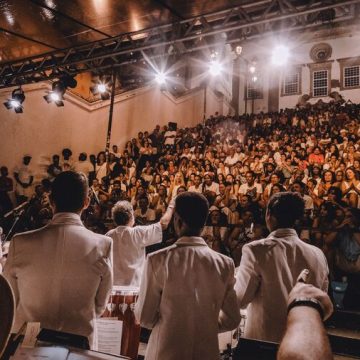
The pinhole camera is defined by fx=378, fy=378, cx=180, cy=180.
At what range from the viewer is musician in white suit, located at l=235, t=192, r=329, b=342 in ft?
8.86

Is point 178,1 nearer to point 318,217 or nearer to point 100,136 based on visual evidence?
point 318,217

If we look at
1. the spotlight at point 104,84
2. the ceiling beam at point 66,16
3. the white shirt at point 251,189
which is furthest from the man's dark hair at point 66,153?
the white shirt at point 251,189

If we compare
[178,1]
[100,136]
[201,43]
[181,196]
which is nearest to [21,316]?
[181,196]

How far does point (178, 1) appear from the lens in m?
6.80

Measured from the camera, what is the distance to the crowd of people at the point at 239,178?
25.0ft

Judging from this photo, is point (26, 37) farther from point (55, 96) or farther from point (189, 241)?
point (189, 241)

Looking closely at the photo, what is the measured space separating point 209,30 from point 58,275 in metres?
6.24

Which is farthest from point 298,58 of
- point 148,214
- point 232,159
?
point 148,214

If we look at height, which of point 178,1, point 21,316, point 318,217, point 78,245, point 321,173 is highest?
point 178,1

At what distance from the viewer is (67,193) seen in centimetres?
250

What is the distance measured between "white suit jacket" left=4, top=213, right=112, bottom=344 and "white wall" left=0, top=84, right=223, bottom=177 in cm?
1130

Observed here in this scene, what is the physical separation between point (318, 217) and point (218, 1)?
15.0ft

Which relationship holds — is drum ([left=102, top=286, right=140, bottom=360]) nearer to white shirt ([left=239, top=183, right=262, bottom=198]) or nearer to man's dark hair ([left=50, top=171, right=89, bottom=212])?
man's dark hair ([left=50, top=171, right=89, bottom=212])

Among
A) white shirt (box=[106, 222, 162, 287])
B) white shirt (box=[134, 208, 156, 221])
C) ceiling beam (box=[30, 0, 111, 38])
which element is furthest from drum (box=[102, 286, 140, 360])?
white shirt (box=[134, 208, 156, 221])
